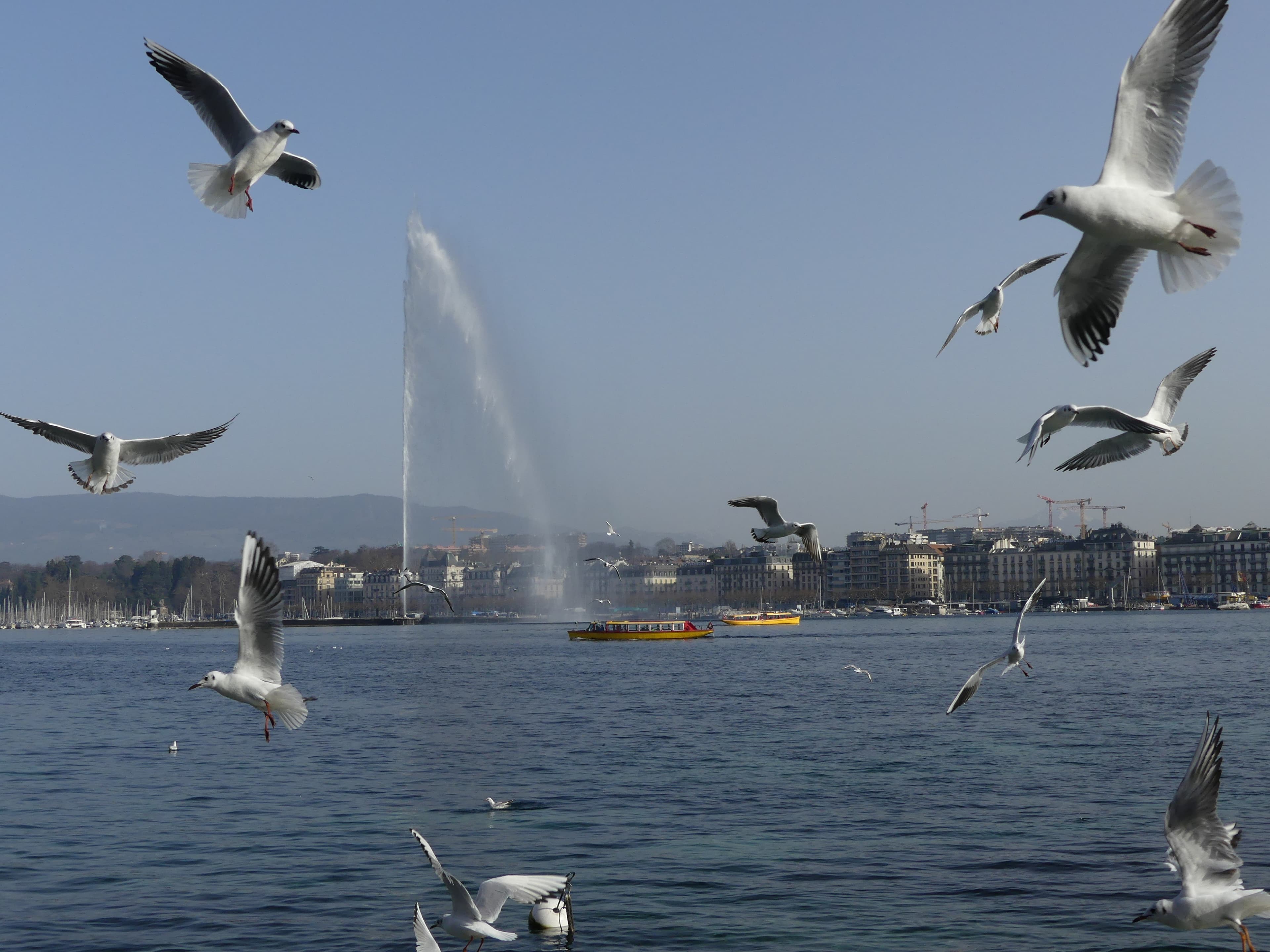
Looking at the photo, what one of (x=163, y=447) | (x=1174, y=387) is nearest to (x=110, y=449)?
(x=163, y=447)

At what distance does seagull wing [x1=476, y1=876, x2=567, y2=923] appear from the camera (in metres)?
7.41

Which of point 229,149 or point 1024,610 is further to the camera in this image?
point 1024,610

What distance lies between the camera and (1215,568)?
147m

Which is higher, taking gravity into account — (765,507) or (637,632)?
(765,507)

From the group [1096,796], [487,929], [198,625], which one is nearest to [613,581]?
[198,625]

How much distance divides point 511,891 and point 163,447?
3168mm

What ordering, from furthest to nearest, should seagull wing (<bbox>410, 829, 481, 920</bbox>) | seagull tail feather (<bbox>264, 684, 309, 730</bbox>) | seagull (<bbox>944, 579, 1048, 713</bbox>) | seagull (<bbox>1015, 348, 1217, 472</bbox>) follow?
1. seagull (<bbox>944, 579, 1048, 713</bbox>)
2. seagull wing (<bbox>410, 829, 481, 920</bbox>)
3. seagull tail feather (<bbox>264, 684, 309, 730</bbox>)
4. seagull (<bbox>1015, 348, 1217, 472</bbox>)

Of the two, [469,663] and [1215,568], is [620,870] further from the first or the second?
[1215,568]

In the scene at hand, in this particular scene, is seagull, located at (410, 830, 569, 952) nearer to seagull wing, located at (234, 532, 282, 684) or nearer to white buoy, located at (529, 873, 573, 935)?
seagull wing, located at (234, 532, 282, 684)

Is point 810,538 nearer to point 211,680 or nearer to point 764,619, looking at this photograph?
point 211,680

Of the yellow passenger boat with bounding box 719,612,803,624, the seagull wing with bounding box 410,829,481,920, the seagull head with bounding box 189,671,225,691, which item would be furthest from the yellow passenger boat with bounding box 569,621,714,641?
the seagull head with bounding box 189,671,225,691

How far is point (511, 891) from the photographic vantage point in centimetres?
764

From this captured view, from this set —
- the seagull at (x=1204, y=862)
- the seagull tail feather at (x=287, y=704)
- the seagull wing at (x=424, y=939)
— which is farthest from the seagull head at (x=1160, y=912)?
the seagull tail feather at (x=287, y=704)

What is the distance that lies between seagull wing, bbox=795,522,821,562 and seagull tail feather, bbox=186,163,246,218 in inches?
182
